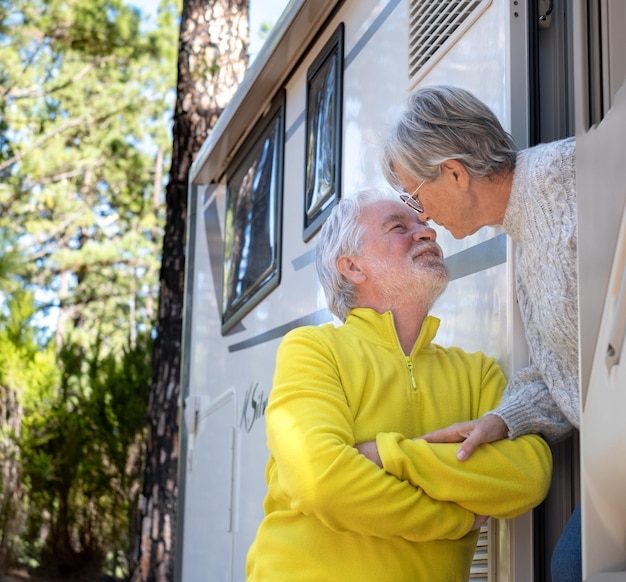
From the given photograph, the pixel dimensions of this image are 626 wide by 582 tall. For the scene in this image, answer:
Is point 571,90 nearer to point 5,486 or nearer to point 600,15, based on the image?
point 600,15

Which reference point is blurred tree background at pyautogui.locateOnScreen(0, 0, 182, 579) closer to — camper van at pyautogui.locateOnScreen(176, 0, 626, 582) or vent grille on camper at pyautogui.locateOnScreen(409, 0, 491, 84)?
camper van at pyautogui.locateOnScreen(176, 0, 626, 582)

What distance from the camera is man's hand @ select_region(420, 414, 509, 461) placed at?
1.93 meters

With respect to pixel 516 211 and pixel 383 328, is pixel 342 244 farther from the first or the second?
pixel 516 211

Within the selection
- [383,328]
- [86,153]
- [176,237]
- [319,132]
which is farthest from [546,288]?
[86,153]

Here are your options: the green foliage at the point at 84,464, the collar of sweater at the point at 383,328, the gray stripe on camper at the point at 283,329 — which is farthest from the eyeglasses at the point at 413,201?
the green foliage at the point at 84,464

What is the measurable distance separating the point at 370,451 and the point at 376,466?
0.21ft

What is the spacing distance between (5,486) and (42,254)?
808 centimetres

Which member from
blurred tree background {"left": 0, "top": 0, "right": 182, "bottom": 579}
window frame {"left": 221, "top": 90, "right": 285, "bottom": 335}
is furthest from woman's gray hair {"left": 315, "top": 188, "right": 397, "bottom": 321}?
blurred tree background {"left": 0, "top": 0, "right": 182, "bottom": 579}

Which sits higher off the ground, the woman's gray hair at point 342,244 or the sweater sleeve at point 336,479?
the woman's gray hair at point 342,244

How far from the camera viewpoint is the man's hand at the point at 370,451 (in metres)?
1.94

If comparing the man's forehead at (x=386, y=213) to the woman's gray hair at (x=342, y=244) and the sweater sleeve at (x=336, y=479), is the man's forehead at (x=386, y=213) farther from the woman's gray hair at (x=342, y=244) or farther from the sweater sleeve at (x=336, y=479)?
the sweater sleeve at (x=336, y=479)

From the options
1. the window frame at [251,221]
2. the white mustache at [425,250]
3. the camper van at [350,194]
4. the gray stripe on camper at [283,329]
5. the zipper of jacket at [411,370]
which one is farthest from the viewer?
the window frame at [251,221]

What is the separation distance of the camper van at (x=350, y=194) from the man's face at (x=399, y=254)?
0.12 metres

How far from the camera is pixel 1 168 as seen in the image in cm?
1547
